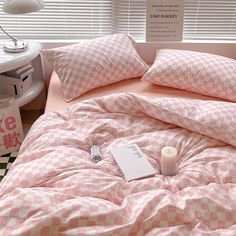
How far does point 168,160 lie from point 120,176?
21 centimetres

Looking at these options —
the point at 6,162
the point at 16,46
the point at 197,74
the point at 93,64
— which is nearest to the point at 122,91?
the point at 93,64

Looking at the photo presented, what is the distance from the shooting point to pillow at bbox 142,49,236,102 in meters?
1.93

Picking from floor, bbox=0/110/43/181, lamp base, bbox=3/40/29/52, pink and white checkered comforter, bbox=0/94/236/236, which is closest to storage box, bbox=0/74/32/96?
lamp base, bbox=3/40/29/52

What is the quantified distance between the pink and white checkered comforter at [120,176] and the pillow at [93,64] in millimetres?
267

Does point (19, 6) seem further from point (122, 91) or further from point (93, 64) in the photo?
point (122, 91)

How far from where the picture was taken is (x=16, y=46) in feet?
6.96

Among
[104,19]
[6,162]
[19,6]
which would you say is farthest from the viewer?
[104,19]

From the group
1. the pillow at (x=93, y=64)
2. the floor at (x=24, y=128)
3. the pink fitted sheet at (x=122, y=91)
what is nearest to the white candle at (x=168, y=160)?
the pink fitted sheet at (x=122, y=91)

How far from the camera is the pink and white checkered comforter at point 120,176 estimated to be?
1104 millimetres

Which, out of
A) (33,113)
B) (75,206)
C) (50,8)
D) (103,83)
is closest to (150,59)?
(103,83)

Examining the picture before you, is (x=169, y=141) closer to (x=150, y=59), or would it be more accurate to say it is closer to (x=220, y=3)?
(x=150, y=59)

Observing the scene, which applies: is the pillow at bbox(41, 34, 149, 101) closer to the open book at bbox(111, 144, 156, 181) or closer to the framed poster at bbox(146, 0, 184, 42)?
the framed poster at bbox(146, 0, 184, 42)

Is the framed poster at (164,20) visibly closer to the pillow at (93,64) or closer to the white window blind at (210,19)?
the white window blind at (210,19)

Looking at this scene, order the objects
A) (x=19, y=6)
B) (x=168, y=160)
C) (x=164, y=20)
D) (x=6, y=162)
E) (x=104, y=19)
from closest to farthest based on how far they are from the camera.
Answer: (x=168, y=160)
(x=19, y=6)
(x=6, y=162)
(x=164, y=20)
(x=104, y=19)
